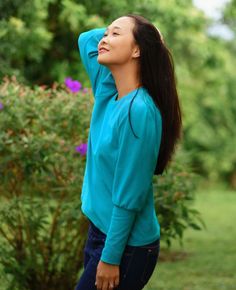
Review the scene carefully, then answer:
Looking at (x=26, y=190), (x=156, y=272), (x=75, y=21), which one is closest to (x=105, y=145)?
(x=26, y=190)

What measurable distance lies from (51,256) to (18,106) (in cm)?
99

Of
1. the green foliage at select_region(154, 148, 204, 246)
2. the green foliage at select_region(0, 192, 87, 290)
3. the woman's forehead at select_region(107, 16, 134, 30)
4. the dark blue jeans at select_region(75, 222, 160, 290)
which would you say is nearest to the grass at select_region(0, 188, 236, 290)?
the green foliage at select_region(0, 192, 87, 290)

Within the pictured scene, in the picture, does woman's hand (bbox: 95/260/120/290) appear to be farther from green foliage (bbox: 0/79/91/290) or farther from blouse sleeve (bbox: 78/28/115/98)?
green foliage (bbox: 0/79/91/290)

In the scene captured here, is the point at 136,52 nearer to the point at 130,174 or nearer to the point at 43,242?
the point at 130,174

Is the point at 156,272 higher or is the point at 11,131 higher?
the point at 11,131

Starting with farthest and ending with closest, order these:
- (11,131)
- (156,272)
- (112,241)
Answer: (156,272) → (11,131) → (112,241)

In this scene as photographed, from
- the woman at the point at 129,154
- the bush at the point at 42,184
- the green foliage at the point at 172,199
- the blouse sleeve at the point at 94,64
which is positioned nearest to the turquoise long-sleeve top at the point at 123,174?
the woman at the point at 129,154

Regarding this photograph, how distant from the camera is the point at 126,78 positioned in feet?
9.09

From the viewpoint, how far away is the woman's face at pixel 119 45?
2.75m

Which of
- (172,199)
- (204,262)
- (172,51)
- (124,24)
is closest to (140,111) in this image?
(124,24)

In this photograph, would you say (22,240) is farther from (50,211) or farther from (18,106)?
(18,106)

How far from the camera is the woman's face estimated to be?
2.75 meters

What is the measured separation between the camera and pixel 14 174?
5012mm

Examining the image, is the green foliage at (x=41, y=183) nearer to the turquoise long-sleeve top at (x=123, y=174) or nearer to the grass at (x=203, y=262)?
the grass at (x=203, y=262)
